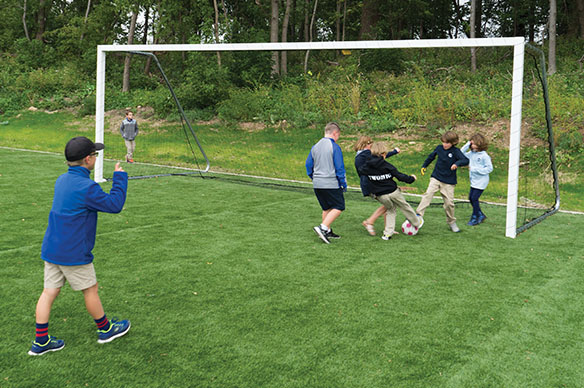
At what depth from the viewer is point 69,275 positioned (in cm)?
373

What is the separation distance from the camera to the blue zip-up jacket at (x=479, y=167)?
27.4 feet

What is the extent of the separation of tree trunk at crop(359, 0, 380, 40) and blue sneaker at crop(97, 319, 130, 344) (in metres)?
24.4

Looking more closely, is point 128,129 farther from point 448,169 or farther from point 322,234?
point 448,169

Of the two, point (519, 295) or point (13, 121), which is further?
point (13, 121)

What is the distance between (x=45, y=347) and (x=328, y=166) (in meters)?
4.42

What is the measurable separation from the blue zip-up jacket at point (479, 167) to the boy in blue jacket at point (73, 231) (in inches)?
244

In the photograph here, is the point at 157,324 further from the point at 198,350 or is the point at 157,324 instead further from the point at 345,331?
the point at 345,331

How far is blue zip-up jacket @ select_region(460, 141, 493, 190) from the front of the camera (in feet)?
27.4

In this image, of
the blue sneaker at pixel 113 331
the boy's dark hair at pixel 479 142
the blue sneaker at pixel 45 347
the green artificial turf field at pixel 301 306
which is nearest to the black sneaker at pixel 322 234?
the green artificial turf field at pixel 301 306

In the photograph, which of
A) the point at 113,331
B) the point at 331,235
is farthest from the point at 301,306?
the point at 331,235

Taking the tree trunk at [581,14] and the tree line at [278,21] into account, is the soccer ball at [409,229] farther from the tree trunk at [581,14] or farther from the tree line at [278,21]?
the tree trunk at [581,14]

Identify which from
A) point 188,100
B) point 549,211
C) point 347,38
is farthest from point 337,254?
point 347,38

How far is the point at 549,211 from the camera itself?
9.91 meters

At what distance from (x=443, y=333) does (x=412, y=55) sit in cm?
1861
